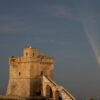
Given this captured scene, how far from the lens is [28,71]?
2003 inches

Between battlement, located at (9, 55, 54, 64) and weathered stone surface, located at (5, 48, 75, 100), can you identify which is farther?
battlement, located at (9, 55, 54, 64)

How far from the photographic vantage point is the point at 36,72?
51.3m

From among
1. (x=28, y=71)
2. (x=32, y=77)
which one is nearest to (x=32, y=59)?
(x=28, y=71)

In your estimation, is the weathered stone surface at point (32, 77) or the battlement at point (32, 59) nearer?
the weathered stone surface at point (32, 77)

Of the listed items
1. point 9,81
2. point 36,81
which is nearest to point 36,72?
point 36,81

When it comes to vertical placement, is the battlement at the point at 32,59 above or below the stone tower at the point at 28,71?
above

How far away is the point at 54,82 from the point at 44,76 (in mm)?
1704

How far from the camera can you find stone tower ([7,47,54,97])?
50950mm

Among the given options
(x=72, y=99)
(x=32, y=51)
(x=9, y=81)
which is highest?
(x=32, y=51)

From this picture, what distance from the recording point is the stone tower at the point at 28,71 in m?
51.0

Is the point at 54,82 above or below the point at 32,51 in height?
below

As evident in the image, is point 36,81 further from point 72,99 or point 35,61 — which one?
point 72,99

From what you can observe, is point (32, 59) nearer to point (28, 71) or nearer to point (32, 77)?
point (28, 71)

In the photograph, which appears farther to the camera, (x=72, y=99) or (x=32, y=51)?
(x=32, y=51)
